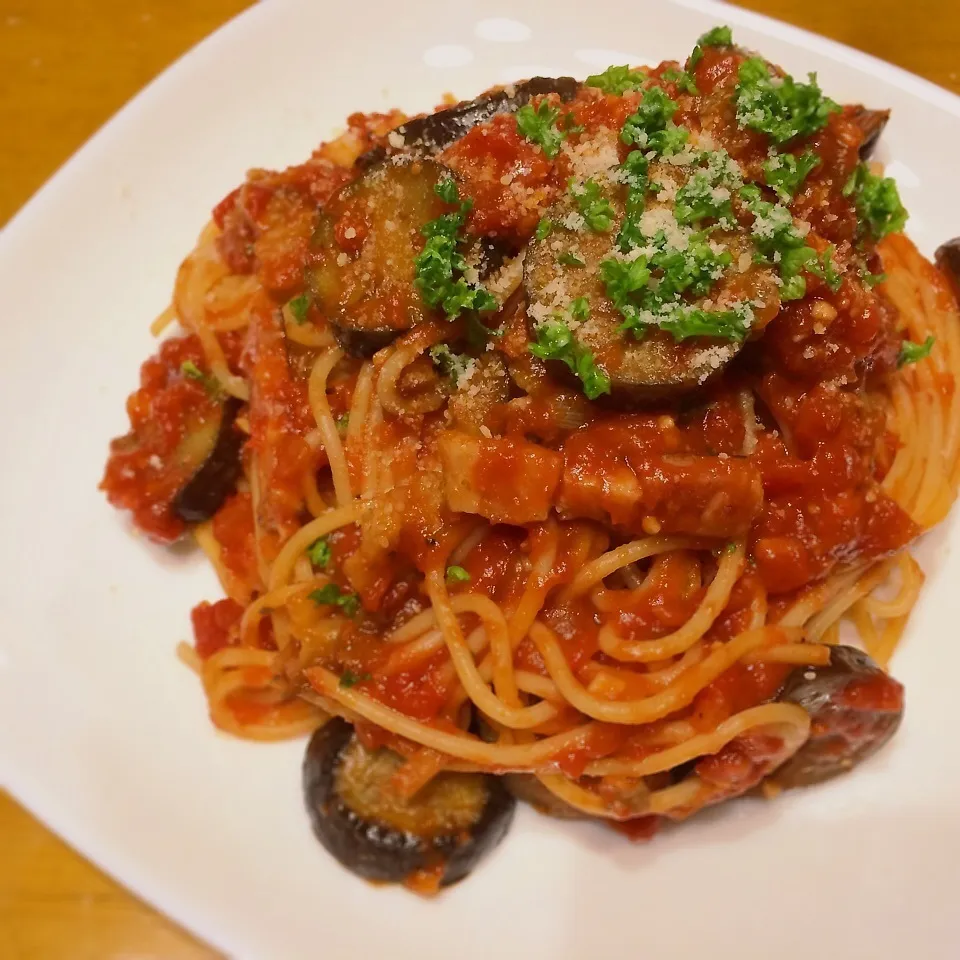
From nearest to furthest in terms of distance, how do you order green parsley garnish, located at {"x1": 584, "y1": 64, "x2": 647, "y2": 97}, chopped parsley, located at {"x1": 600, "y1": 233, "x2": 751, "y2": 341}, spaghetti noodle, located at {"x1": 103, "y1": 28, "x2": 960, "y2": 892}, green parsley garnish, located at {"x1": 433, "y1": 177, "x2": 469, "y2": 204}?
chopped parsley, located at {"x1": 600, "y1": 233, "x2": 751, "y2": 341}, spaghetti noodle, located at {"x1": 103, "y1": 28, "x2": 960, "y2": 892}, green parsley garnish, located at {"x1": 433, "y1": 177, "x2": 469, "y2": 204}, green parsley garnish, located at {"x1": 584, "y1": 64, "x2": 647, "y2": 97}

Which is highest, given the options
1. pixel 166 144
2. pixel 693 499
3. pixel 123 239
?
pixel 166 144

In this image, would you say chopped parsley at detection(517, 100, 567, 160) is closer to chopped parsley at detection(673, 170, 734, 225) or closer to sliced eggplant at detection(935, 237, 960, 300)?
chopped parsley at detection(673, 170, 734, 225)

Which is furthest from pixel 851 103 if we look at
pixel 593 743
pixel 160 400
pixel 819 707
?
pixel 160 400

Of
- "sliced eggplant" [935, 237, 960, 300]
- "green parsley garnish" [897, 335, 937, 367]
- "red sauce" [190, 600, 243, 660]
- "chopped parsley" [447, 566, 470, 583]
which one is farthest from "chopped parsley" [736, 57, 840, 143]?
"red sauce" [190, 600, 243, 660]

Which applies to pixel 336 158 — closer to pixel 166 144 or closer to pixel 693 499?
pixel 166 144

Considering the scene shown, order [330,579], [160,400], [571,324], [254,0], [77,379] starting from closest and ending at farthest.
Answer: [571,324], [330,579], [160,400], [77,379], [254,0]

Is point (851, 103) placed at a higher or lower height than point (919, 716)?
higher
